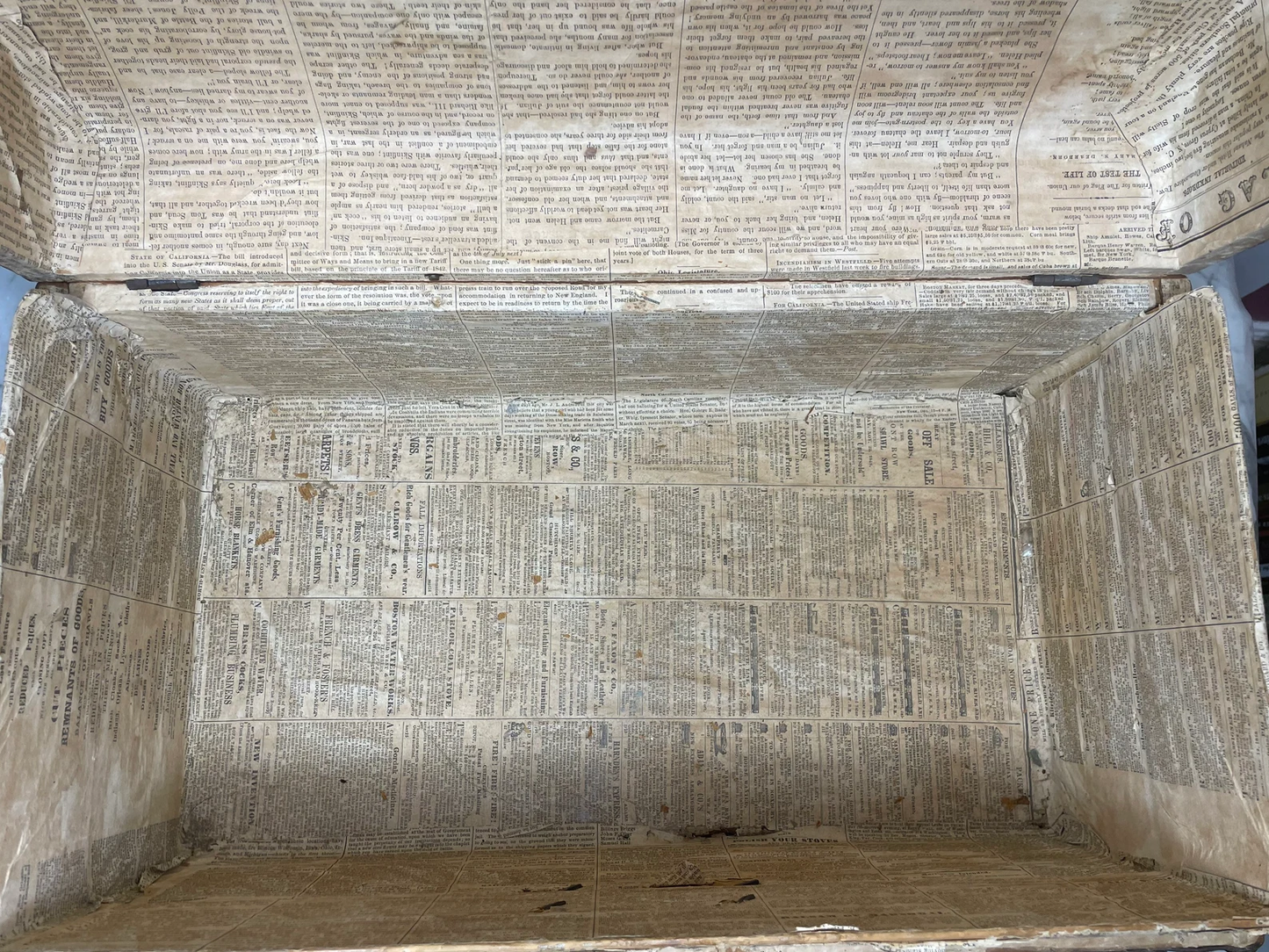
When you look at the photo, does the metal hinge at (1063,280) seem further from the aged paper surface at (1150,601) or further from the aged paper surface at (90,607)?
the aged paper surface at (90,607)

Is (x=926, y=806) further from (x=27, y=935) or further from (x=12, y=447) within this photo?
(x=12, y=447)

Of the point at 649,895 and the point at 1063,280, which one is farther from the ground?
the point at 1063,280

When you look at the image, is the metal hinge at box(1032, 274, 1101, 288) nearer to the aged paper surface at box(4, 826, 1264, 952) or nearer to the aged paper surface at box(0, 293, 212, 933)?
the aged paper surface at box(4, 826, 1264, 952)

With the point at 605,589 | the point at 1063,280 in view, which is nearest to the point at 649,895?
the point at 605,589

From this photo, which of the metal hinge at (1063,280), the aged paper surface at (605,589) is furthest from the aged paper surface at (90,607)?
the metal hinge at (1063,280)

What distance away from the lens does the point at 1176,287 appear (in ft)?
3.03

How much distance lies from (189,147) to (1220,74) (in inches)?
45.0

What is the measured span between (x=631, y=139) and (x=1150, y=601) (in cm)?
82

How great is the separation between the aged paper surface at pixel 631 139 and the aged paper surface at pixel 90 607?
0.16m

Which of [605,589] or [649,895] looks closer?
[649,895]

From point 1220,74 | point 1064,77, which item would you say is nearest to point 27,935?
point 1064,77

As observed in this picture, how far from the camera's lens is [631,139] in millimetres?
908

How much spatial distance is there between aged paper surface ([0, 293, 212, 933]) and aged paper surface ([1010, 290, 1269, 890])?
4.01ft

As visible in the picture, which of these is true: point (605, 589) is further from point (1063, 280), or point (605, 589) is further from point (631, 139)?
point (1063, 280)
